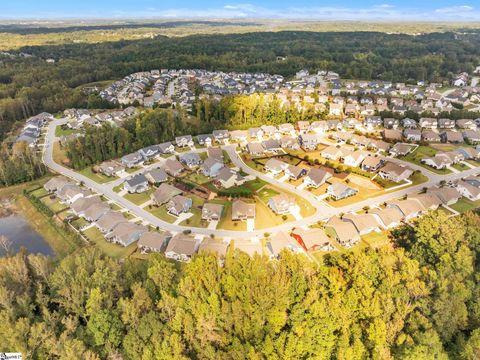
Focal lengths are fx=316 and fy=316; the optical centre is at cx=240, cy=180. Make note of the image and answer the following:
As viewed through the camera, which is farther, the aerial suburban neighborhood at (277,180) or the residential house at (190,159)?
the residential house at (190,159)

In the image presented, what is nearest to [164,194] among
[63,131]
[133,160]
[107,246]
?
[107,246]

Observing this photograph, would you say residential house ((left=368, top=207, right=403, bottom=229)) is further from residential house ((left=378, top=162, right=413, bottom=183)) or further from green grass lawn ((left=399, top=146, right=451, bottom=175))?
green grass lawn ((left=399, top=146, right=451, bottom=175))

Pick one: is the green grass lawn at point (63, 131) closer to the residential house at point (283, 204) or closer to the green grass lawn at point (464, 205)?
the residential house at point (283, 204)

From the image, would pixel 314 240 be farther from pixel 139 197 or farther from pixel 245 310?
pixel 139 197

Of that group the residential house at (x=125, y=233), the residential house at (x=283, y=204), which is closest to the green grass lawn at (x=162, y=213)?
the residential house at (x=125, y=233)

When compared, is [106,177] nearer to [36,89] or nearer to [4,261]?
[4,261]

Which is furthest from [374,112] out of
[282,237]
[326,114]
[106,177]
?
[106,177]
